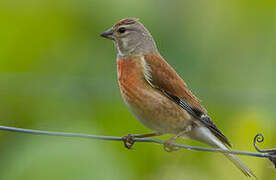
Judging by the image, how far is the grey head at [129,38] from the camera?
5.57 metres

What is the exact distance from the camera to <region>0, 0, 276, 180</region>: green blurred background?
555 centimetres

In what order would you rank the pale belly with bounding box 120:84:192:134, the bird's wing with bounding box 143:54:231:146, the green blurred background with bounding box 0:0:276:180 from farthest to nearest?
the green blurred background with bounding box 0:0:276:180, the bird's wing with bounding box 143:54:231:146, the pale belly with bounding box 120:84:192:134

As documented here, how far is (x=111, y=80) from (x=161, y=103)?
1.91 metres

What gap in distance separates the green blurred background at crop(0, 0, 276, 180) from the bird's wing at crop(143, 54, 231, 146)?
0.67 metres

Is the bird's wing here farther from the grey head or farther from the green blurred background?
the green blurred background

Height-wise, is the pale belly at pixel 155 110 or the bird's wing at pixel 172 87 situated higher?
the bird's wing at pixel 172 87

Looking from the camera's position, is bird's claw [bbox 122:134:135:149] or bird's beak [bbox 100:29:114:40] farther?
bird's beak [bbox 100:29:114:40]

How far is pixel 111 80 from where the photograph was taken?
698 centimetres

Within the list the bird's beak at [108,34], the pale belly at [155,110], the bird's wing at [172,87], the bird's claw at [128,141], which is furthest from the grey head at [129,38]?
the bird's claw at [128,141]

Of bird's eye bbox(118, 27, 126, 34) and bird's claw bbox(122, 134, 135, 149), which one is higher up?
bird's eye bbox(118, 27, 126, 34)

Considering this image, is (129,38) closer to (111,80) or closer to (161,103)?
(161,103)

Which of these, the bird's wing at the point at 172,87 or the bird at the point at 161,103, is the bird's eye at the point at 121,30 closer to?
the bird at the point at 161,103

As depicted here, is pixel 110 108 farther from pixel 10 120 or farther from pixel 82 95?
pixel 10 120

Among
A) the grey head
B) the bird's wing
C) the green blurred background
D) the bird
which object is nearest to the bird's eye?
the grey head
